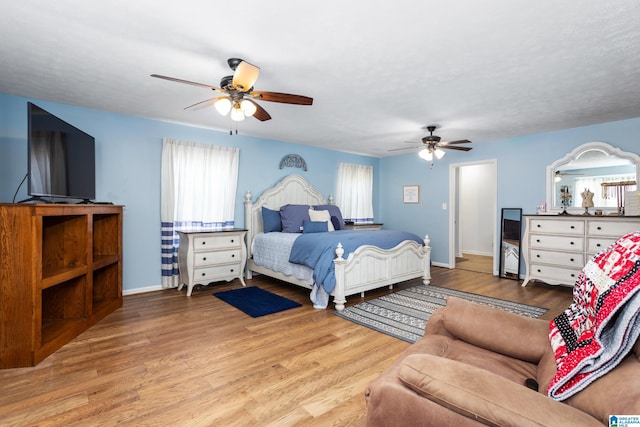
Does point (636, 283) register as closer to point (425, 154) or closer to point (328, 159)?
point (425, 154)

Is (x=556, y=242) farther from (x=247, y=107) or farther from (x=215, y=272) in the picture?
(x=215, y=272)

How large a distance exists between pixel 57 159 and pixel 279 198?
307 centimetres

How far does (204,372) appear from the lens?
2188 mm

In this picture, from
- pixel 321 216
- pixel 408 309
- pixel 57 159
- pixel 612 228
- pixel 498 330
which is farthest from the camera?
pixel 321 216

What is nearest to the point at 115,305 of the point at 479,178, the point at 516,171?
the point at 516,171

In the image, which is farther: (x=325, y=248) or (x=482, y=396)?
(x=325, y=248)

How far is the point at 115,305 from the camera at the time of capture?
3441 millimetres

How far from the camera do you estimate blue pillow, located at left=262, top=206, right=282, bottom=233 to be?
493 centimetres

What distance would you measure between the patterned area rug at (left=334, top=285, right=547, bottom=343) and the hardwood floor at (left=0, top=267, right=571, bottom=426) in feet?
0.48

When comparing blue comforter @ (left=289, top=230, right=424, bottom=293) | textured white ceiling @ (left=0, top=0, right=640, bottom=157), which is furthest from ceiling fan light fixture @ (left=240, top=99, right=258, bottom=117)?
blue comforter @ (left=289, top=230, right=424, bottom=293)

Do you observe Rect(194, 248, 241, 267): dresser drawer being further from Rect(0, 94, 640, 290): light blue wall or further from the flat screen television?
the flat screen television

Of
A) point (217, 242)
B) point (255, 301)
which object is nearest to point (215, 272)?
point (217, 242)

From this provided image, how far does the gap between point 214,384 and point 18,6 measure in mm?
2609

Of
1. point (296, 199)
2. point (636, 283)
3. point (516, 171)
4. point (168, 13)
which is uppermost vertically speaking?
point (168, 13)
